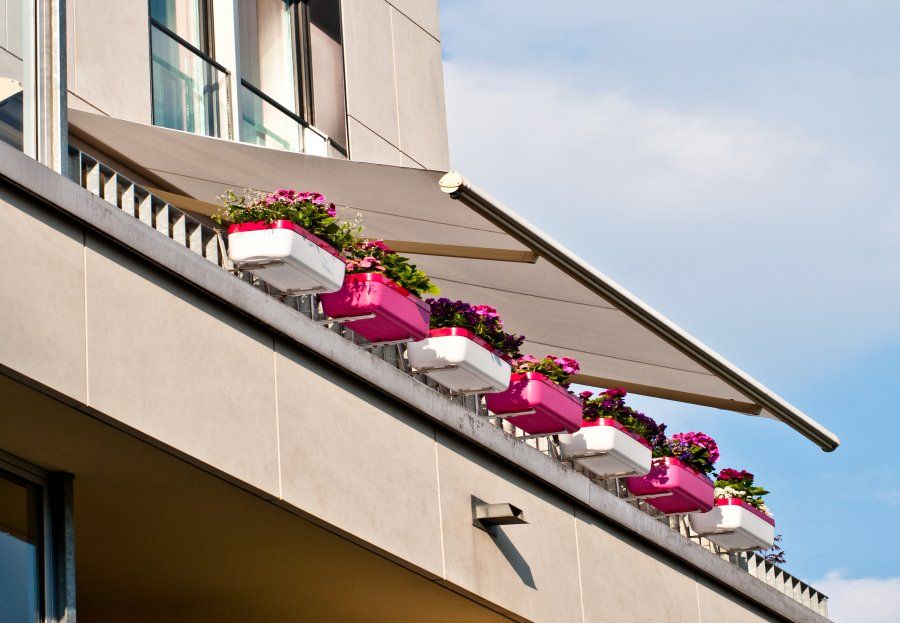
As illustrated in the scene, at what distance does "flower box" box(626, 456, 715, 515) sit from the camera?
15250 mm

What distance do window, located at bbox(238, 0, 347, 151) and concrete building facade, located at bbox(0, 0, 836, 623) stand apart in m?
0.10

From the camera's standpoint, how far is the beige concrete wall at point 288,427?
9.11m

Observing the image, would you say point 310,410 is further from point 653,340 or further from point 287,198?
point 653,340

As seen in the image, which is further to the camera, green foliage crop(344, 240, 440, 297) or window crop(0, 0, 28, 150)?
green foliage crop(344, 240, 440, 297)

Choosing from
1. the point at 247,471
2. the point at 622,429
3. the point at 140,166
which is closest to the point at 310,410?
the point at 247,471

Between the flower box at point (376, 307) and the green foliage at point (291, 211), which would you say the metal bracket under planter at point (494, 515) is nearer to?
the flower box at point (376, 307)

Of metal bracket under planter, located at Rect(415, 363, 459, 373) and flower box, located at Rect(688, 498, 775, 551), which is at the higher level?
metal bracket under planter, located at Rect(415, 363, 459, 373)

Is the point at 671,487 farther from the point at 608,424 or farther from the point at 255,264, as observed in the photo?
the point at 255,264

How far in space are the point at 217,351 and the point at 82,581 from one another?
8.19 ft

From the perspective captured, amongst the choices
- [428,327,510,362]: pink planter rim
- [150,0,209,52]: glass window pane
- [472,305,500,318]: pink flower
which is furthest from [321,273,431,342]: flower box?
[150,0,209,52]: glass window pane

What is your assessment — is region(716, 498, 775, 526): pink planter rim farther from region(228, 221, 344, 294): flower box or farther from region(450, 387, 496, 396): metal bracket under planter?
region(228, 221, 344, 294): flower box

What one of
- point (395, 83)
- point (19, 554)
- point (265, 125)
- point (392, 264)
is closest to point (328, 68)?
point (395, 83)

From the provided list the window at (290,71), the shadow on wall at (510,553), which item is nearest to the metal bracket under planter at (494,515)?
the shadow on wall at (510,553)

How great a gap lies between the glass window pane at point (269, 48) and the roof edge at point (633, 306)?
524 centimetres
